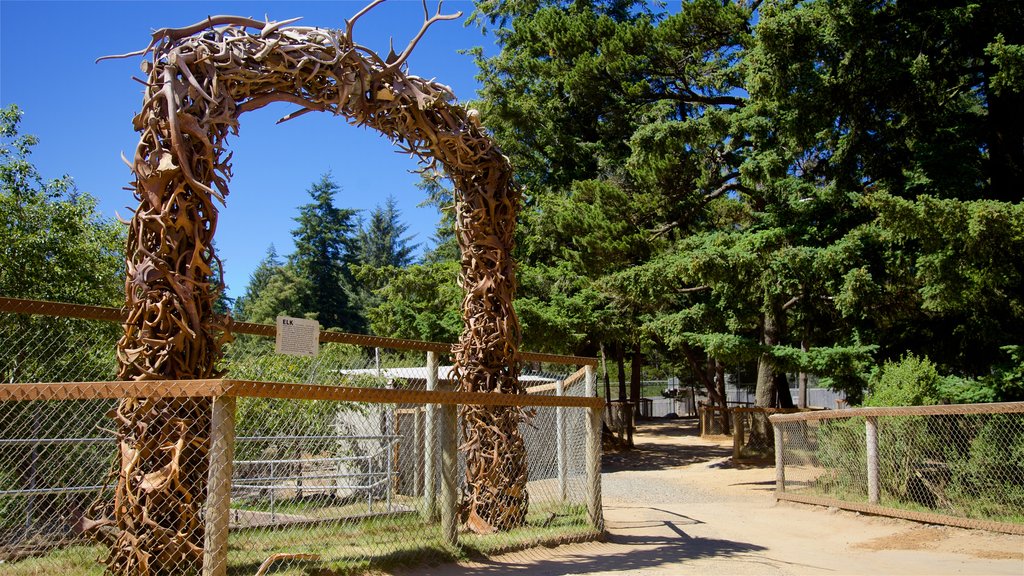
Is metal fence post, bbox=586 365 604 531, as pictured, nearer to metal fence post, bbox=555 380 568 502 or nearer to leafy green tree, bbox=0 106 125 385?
metal fence post, bbox=555 380 568 502

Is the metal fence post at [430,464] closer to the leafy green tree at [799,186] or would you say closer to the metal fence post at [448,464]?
the metal fence post at [448,464]

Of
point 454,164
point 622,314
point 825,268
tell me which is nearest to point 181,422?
point 454,164

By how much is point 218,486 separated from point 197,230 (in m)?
2.09

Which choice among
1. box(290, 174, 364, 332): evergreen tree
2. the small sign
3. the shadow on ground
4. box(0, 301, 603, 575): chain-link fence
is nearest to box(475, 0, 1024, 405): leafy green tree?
the shadow on ground

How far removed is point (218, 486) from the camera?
4.84 m

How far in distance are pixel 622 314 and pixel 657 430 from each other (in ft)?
42.7

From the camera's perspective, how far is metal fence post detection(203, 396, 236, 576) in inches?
188

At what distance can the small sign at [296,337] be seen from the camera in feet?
19.4

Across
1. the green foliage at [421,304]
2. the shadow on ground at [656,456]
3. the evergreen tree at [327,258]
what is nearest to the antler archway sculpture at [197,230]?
the green foliage at [421,304]

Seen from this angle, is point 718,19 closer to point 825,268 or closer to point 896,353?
point 825,268

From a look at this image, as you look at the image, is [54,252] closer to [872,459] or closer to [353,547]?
[353,547]

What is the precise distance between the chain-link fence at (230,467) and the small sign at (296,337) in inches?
22.1

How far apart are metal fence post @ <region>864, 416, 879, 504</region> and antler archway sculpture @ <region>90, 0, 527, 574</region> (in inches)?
214

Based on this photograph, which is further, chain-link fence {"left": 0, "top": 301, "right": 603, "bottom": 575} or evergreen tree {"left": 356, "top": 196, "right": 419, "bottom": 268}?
evergreen tree {"left": 356, "top": 196, "right": 419, "bottom": 268}
